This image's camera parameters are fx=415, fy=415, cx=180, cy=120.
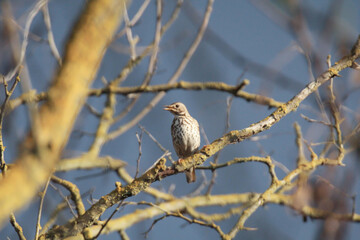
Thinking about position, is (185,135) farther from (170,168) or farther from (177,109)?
(170,168)

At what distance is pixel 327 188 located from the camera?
155 centimetres

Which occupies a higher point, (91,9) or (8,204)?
(91,9)

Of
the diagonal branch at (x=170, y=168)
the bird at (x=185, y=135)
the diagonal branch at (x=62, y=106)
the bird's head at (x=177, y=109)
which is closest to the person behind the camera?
the diagonal branch at (x=62, y=106)

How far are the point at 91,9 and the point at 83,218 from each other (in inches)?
97.2

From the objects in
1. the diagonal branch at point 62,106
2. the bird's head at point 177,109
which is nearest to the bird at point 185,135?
the bird's head at point 177,109

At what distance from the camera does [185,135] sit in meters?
7.23

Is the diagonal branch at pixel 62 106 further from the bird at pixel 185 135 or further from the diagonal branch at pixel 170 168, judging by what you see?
the bird at pixel 185 135

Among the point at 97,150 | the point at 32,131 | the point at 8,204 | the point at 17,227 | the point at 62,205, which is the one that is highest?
the point at 97,150

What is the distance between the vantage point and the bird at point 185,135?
23.7 feet

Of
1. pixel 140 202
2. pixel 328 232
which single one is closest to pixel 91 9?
pixel 328 232

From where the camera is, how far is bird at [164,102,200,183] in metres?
7.23

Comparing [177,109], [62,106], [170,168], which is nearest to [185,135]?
[177,109]

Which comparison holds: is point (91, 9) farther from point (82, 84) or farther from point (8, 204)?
point (8, 204)

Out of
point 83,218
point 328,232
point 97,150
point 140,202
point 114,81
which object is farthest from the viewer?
point 114,81
